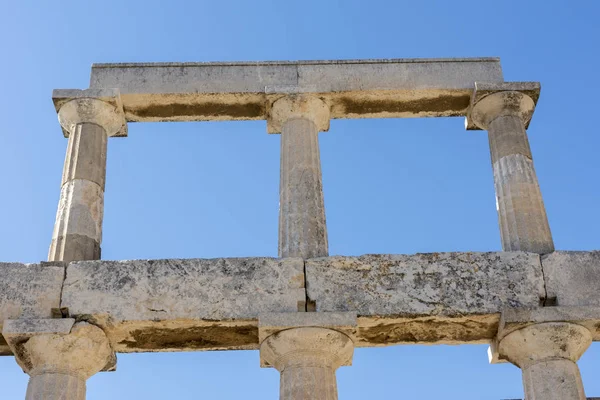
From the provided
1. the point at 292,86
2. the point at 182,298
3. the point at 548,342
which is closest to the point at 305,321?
the point at 182,298

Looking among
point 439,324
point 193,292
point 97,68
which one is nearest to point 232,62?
point 97,68

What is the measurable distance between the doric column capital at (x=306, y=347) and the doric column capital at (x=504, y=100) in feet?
16.9

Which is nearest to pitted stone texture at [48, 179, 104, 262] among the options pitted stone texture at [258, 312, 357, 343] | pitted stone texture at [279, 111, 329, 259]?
pitted stone texture at [279, 111, 329, 259]

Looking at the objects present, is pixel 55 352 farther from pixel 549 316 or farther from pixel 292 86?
pixel 549 316

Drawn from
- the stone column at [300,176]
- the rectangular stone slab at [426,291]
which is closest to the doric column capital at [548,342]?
the rectangular stone slab at [426,291]

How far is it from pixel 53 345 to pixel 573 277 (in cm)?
716

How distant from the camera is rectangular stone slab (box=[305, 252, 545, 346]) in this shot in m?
13.1

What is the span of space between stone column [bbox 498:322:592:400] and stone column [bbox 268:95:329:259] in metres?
3.06

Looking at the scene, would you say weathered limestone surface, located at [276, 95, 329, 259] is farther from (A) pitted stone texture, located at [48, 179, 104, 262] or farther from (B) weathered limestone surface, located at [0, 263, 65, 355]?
(B) weathered limestone surface, located at [0, 263, 65, 355]

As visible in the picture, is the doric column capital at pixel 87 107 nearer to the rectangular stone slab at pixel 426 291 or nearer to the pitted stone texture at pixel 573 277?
the rectangular stone slab at pixel 426 291

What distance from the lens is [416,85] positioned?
16172 millimetres

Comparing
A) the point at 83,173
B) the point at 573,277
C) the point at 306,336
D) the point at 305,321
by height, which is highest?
the point at 83,173

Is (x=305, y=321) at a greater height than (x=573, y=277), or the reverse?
(x=573, y=277)

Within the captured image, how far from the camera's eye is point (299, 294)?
13.2m
